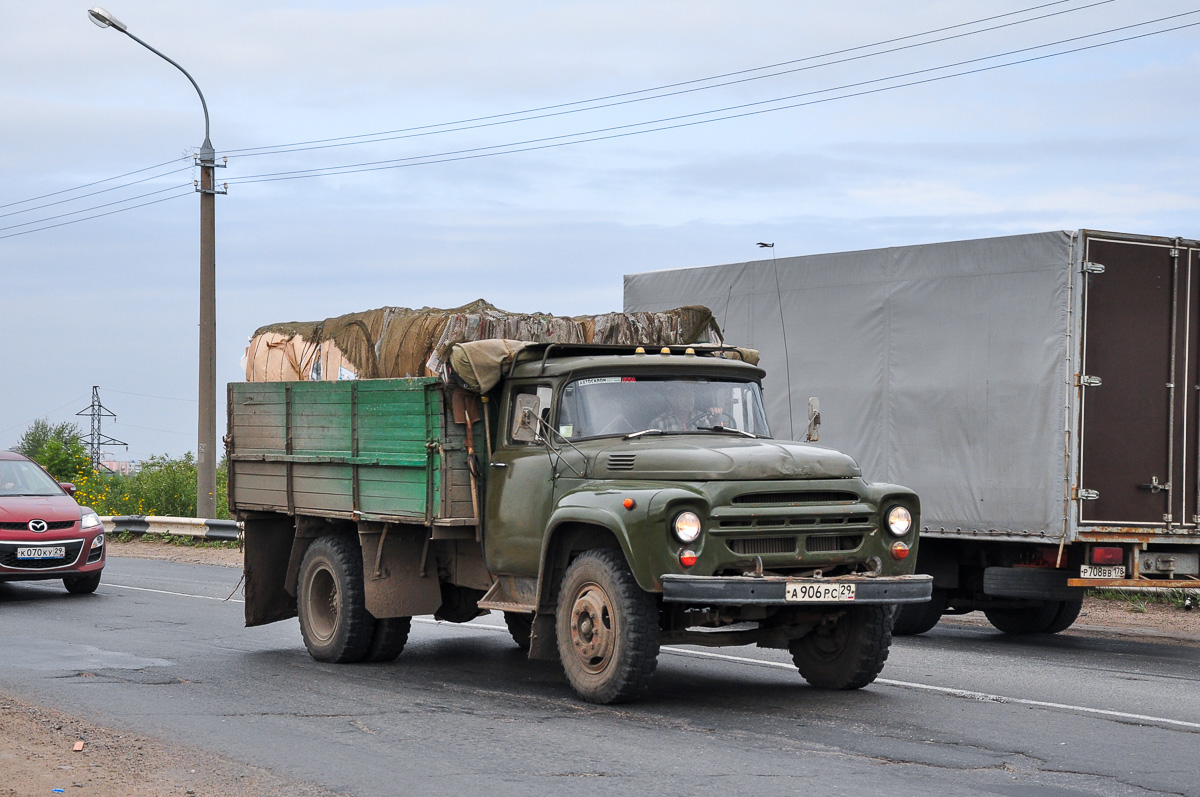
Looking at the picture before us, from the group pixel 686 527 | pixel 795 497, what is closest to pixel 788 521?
pixel 795 497

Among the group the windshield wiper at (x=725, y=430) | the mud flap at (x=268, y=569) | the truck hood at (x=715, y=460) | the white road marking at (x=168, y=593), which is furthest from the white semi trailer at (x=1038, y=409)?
the white road marking at (x=168, y=593)

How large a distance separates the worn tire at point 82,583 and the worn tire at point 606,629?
31.1 feet

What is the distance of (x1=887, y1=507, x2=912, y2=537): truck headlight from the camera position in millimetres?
9203

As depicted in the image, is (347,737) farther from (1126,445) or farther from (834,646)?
(1126,445)

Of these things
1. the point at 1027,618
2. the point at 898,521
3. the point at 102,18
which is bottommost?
the point at 1027,618

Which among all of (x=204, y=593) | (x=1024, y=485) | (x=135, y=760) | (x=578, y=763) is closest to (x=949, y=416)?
(x=1024, y=485)

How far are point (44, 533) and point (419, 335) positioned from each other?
717 cm

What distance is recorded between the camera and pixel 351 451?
1129cm

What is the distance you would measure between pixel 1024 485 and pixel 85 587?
10.8 metres

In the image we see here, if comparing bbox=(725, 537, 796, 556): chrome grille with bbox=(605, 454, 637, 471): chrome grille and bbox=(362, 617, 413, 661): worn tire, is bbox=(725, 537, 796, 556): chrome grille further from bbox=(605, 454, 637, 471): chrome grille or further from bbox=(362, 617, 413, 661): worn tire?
bbox=(362, 617, 413, 661): worn tire

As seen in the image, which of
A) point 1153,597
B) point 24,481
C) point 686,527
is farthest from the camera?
point 24,481

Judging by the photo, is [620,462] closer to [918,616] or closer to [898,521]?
[898,521]

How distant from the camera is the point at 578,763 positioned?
7250 millimetres

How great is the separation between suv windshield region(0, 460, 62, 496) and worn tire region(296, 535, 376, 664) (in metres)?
6.52
